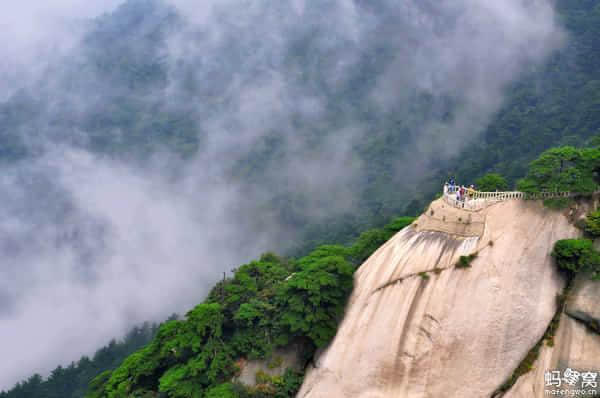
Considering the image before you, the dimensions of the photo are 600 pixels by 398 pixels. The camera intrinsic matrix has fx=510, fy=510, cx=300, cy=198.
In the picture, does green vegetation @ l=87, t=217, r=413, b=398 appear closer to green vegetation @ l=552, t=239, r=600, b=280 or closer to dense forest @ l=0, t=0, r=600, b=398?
dense forest @ l=0, t=0, r=600, b=398

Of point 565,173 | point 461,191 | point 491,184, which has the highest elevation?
point 491,184

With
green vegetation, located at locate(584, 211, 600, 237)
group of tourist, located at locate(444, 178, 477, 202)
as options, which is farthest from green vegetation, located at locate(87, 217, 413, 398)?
green vegetation, located at locate(584, 211, 600, 237)

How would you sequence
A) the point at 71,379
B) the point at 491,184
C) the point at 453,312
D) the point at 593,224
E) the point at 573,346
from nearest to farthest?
the point at 573,346
the point at 593,224
the point at 453,312
the point at 491,184
the point at 71,379

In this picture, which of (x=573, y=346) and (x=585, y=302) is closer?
(x=573, y=346)

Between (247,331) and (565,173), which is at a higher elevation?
(565,173)

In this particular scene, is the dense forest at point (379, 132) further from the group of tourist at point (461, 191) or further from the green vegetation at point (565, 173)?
the green vegetation at point (565, 173)

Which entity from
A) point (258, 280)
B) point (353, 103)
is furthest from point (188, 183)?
point (258, 280)

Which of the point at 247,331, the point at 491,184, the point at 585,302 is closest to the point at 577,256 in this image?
the point at 585,302

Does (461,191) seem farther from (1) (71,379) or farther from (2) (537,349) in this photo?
(1) (71,379)
